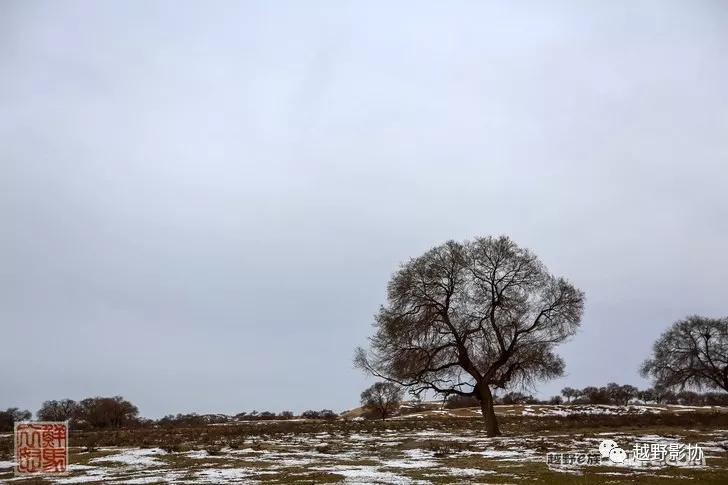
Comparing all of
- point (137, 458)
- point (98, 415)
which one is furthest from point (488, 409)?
point (98, 415)

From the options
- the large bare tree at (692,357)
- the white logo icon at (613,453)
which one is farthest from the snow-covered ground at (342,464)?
the large bare tree at (692,357)

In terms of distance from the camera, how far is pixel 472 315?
32.7 meters

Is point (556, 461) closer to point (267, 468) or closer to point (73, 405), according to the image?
point (267, 468)

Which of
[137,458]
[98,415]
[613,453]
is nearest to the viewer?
[613,453]

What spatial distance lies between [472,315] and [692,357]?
35.2m

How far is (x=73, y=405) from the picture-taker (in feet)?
282

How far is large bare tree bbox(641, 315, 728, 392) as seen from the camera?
52.2m

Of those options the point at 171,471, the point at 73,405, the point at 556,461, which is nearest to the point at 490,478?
the point at 556,461

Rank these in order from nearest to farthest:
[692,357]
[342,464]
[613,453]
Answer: [342,464] < [613,453] < [692,357]

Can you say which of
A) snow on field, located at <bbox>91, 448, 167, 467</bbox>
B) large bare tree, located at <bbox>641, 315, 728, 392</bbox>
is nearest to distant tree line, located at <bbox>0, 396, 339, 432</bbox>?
snow on field, located at <bbox>91, 448, 167, 467</bbox>

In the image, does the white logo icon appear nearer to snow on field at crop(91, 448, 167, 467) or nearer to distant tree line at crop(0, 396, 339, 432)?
snow on field at crop(91, 448, 167, 467)

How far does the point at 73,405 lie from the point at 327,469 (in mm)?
85668

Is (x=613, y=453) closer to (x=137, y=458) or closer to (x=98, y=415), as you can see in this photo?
(x=137, y=458)

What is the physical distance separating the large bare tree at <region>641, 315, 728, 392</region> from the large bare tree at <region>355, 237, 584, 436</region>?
2980cm
